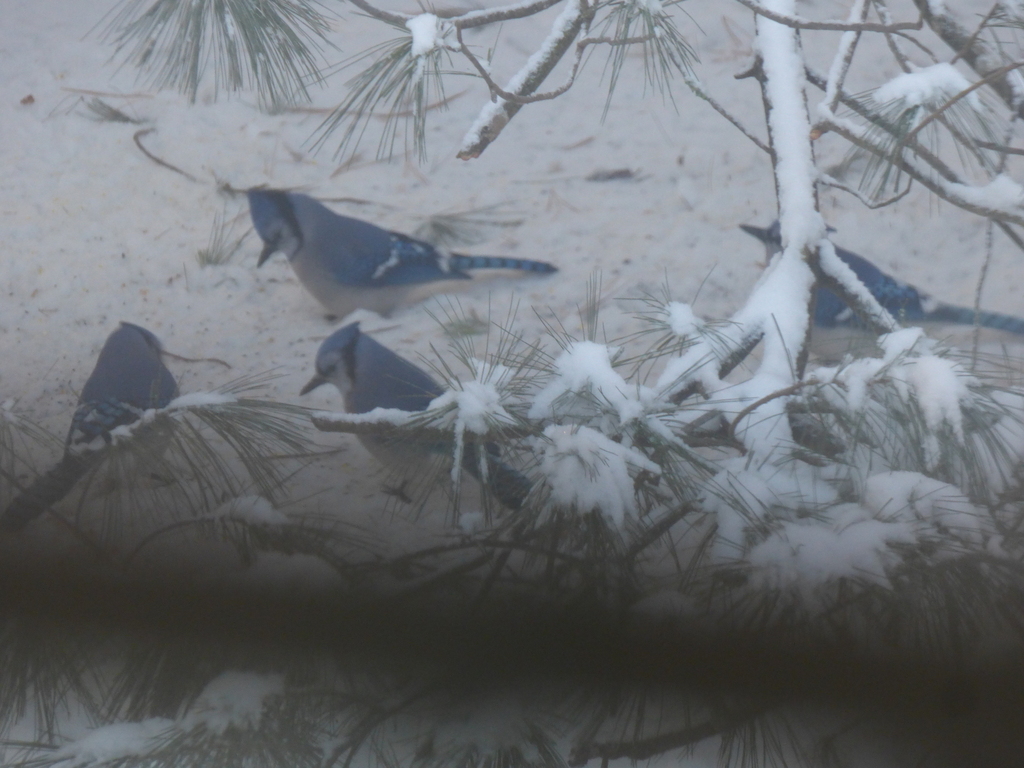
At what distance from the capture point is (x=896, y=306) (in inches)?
46.9

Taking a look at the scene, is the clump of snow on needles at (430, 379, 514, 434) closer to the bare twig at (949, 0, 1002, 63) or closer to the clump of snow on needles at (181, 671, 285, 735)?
the clump of snow on needles at (181, 671, 285, 735)

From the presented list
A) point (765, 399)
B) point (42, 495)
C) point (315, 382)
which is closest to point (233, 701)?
point (42, 495)

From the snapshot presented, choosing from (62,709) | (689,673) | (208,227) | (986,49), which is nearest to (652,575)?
(689,673)

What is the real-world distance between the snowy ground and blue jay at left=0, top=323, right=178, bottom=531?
13 cm

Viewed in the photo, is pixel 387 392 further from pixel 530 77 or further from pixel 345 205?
pixel 345 205

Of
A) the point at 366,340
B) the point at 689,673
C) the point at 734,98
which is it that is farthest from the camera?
the point at 734,98

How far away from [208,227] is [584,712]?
4.08ft

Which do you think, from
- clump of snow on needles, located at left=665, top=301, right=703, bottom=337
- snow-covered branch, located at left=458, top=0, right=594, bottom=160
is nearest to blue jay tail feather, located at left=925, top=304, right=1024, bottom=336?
clump of snow on needles, located at left=665, top=301, right=703, bottom=337

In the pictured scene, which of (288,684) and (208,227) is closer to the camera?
(288,684)

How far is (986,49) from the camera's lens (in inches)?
36.0

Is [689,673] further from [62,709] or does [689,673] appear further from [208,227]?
[208,227]

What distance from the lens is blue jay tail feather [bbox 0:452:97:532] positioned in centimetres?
60

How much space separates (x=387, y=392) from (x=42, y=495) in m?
0.45

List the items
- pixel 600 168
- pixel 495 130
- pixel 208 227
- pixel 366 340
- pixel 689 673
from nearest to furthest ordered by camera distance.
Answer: pixel 689 673
pixel 495 130
pixel 366 340
pixel 208 227
pixel 600 168
